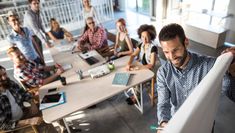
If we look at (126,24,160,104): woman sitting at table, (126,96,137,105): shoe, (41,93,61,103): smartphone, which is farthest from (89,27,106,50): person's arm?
(41,93,61,103): smartphone

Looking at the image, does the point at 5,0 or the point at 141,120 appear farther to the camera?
the point at 5,0

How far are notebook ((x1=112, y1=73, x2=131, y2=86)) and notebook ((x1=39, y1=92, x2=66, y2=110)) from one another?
2.01ft

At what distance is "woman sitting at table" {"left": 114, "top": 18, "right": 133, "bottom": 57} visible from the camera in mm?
3021

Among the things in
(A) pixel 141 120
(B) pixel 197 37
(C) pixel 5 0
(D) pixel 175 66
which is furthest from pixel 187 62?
(C) pixel 5 0

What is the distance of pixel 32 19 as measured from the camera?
11.0 feet

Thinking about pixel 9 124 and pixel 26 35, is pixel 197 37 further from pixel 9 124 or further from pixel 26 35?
pixel 9 124

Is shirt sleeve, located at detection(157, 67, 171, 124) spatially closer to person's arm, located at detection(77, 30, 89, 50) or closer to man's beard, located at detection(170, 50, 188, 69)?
man's beard, located at detection(170, 50, 188, 69)

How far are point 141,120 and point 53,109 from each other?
4.15 feet

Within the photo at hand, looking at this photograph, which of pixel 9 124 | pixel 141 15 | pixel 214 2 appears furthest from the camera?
pixel 141 15

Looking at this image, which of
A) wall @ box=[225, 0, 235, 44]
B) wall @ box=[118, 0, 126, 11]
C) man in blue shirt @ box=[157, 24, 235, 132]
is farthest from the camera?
wall @ box=[118, 0, 126, 11]

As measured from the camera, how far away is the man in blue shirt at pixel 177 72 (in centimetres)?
105

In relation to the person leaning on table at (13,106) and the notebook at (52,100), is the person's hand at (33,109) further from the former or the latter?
the notebook at (52,100)

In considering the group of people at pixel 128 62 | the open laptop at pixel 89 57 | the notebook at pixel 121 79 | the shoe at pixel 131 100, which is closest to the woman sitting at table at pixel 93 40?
→ the group of people at pixel 128 62

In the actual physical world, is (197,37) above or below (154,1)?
below
